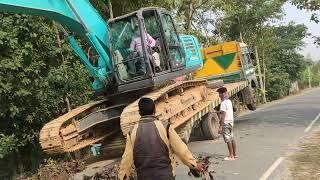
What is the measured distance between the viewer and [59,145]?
10.8 meters

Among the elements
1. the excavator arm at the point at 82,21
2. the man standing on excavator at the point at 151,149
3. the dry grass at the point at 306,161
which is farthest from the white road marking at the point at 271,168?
the man standing on excavator at the point at 151,149

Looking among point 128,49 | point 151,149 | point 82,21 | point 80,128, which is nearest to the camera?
point 151,149

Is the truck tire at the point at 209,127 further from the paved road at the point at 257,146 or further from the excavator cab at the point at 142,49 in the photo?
the excavator cab at the point at 142,49

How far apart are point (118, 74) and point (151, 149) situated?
19.8 ft

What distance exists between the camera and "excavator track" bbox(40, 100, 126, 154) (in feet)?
35.5

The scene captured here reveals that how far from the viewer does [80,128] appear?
11586 mm

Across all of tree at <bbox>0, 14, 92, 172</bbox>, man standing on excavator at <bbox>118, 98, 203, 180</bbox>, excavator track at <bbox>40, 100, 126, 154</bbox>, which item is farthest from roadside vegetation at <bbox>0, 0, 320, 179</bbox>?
man standing on excavator at <bbox>118, 98, 203, 180</bbox>

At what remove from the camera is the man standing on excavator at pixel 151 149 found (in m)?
5.72

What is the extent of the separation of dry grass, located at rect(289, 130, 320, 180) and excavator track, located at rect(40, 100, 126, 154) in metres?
4.07

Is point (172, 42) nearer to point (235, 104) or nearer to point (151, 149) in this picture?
point (151, 149)

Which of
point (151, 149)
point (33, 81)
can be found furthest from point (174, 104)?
point (151, 149)

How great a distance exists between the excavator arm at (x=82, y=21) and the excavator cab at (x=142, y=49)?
23 centimetres

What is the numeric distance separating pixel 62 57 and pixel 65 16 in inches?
271

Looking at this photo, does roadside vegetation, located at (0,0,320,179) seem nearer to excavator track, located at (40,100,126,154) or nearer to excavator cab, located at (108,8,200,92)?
excavator track, located at (40,100,126,154)
